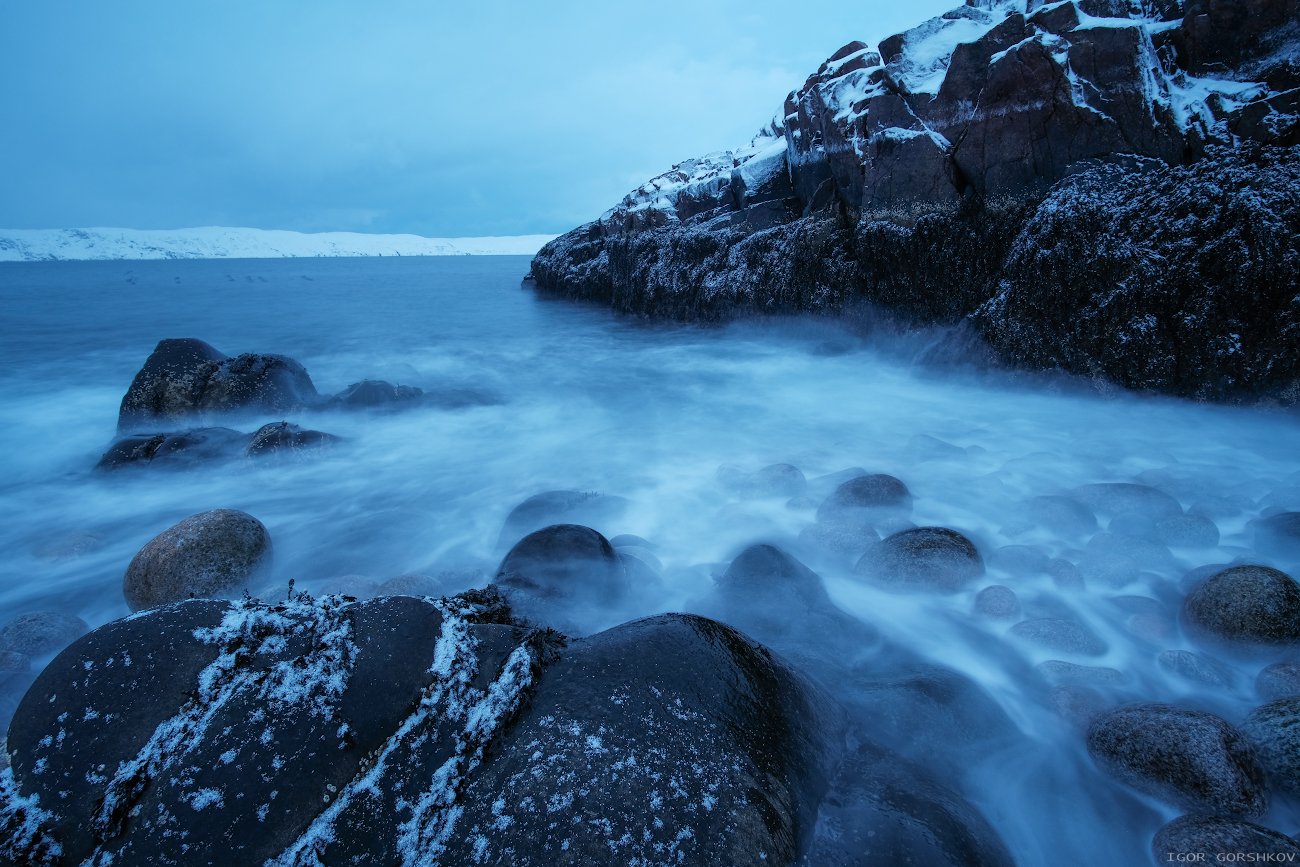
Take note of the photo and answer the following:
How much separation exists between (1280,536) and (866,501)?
2.84 m

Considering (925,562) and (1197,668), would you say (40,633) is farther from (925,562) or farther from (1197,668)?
(1197,668)

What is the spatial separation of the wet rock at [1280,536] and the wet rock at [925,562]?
6.85 ft

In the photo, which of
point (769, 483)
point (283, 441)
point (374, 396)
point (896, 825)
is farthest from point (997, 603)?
point (374, 396)

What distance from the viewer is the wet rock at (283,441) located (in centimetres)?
711

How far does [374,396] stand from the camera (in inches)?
381

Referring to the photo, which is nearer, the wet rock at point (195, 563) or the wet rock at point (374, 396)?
the wet rock at point (195, 563)

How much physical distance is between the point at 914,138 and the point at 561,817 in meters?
11.0

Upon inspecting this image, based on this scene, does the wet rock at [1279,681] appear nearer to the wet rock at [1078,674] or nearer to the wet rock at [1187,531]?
the wet rock at [1078,674]

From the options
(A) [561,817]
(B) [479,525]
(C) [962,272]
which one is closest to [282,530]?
(B) [479,525]

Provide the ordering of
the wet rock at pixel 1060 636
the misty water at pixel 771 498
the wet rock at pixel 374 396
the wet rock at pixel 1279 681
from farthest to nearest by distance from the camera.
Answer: the wet rock at pixel 374 396
the wet rock at pixel 1060 636
the misty water at pixel 771 498
the wet rock at pixel 1279 681

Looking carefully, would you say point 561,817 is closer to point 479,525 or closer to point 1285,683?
point 1285,683

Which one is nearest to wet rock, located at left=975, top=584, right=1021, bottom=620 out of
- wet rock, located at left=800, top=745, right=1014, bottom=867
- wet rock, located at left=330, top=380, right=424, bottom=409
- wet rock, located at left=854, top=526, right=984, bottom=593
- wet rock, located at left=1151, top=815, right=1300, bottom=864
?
wet rock, located at left=854, top=526, right=984, bottom=593

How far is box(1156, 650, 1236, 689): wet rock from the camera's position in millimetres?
3100

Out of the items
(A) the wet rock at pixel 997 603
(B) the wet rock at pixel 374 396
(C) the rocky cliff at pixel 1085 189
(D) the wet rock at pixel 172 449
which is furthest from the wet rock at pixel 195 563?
(C) the rocky cliff at pixel 1085 189
